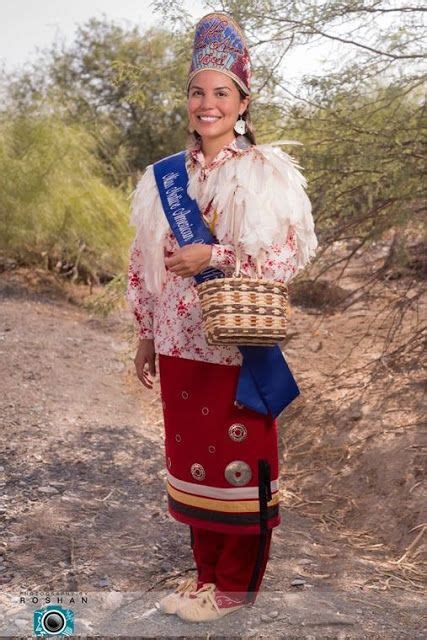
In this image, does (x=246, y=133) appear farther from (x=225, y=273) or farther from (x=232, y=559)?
(x=232, y=559)

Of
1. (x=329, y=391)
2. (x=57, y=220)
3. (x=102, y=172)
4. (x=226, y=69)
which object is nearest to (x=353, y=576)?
(x=226, y=69)

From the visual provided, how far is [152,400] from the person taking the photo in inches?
244

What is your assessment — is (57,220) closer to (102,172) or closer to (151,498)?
(102,172)

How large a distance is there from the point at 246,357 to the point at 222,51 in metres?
0.91

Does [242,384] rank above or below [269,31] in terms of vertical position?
below

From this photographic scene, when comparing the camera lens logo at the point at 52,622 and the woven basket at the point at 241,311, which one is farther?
the camera lens logo at the point at 52,622

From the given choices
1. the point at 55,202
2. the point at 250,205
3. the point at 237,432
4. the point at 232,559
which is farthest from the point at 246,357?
the point at 55,202

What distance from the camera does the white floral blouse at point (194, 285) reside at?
2.67 metres

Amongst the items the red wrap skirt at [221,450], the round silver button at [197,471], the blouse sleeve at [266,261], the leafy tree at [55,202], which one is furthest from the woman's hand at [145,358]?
the leafy tree at [55,202]

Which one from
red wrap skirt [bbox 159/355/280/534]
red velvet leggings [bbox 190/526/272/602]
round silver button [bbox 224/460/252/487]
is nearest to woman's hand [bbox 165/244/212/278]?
red wrap skirt [bbox 159/355/280/534]

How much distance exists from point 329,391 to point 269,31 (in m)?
2.20

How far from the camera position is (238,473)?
9.12 feet

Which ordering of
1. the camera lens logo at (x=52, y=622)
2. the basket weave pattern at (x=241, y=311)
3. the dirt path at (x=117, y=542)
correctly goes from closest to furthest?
the basket weave pattern at (x=241, y=311) < the camera lens logo at (x=52, y=622) < the dirt path at (x=117, y=542)

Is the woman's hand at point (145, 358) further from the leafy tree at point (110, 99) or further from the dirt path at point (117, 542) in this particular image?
the leafy tree at point (110, 99)
